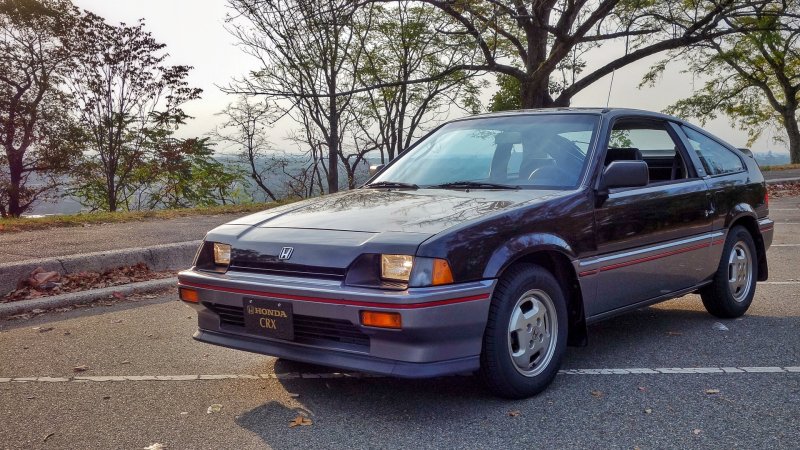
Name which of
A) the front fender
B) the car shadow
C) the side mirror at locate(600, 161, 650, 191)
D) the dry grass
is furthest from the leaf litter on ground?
the side mirror at locate(600, 161, 650, 191)

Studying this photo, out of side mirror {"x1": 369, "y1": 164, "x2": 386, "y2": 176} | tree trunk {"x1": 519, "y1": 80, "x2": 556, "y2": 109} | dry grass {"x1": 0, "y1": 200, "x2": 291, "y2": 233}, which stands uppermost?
tree trunk {"x1": 519, "y1": 80, "x2": 556, "y2": 109}

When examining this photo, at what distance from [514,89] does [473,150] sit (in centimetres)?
2219

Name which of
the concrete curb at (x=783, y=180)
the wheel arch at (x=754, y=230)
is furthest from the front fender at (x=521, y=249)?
the concrete curb at (x=783, y=180)

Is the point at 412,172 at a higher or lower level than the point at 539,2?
lower

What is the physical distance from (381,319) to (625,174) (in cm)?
187

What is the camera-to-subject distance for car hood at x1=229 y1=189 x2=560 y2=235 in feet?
12.5

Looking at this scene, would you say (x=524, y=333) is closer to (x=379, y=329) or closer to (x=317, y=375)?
(x=379, y=329)

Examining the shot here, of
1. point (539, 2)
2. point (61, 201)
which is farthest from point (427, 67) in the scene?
point (61, 201)

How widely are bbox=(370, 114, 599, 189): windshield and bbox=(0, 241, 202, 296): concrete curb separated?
13.1ft

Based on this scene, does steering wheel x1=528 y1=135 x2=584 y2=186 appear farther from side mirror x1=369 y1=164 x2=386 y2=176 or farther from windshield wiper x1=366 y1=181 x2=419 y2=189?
side mirror x1=369 y1=164 x2=386 y2=176

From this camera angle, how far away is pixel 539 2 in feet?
57.1

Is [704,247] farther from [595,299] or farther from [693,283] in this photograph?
[595,299]

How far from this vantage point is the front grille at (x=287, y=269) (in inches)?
144

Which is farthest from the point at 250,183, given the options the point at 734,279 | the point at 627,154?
the point at 627,154
